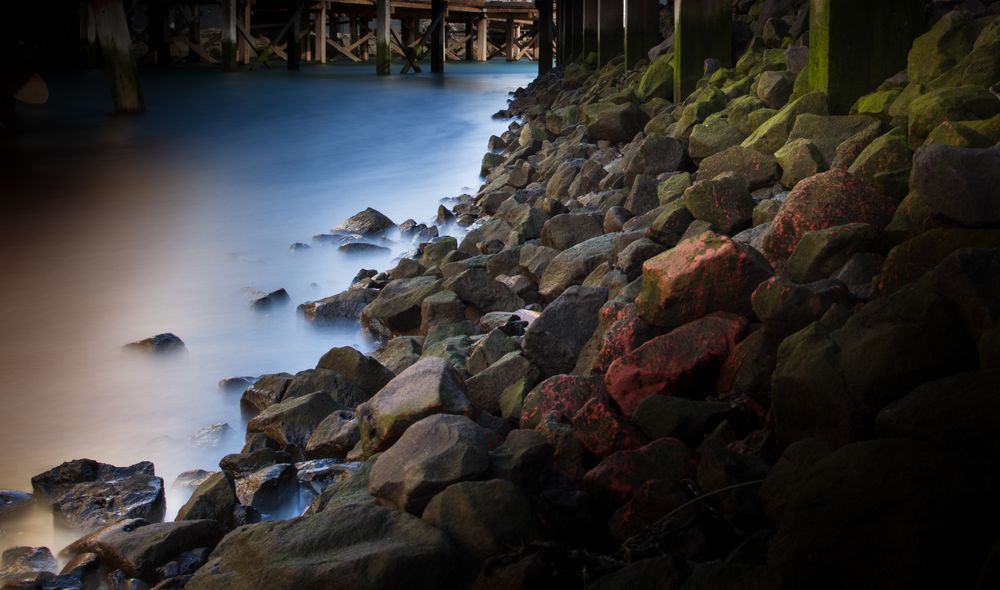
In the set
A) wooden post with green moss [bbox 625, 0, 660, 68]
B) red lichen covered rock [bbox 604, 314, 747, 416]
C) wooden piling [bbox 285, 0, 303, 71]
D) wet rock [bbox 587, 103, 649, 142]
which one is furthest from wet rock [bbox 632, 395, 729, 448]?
wooden piling [bbox 285, 0, 303, 71]

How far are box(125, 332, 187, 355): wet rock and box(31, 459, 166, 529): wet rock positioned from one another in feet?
3.72

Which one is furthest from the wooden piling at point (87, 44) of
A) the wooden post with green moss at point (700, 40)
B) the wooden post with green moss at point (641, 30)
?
the wooden post with green moss at point (700, 40)

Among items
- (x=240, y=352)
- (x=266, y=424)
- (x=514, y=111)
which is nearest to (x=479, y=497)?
(x=266, y=424)

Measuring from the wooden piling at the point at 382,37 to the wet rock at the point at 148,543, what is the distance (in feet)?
56.2

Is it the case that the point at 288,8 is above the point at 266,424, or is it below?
above

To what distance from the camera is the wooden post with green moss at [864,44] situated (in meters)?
3.58

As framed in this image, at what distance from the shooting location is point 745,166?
3.33 meters

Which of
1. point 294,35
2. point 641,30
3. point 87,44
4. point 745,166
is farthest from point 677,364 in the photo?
point 294,35

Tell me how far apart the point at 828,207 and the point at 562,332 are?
753 mm

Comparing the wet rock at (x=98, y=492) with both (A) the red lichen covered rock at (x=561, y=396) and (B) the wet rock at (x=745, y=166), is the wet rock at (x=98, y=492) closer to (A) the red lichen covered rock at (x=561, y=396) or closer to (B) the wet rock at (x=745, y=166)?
(A) the red lichen covered rock at (x=561, y=396)

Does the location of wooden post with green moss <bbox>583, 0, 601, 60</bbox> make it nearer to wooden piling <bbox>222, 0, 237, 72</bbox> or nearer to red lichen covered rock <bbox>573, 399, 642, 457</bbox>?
wooden piling <bbox>222, 0, 237, 72</bbox>

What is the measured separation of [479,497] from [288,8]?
21.2 meters

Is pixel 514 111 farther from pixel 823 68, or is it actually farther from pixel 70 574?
pixel 70 574

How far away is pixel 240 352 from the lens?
3.60 meters
